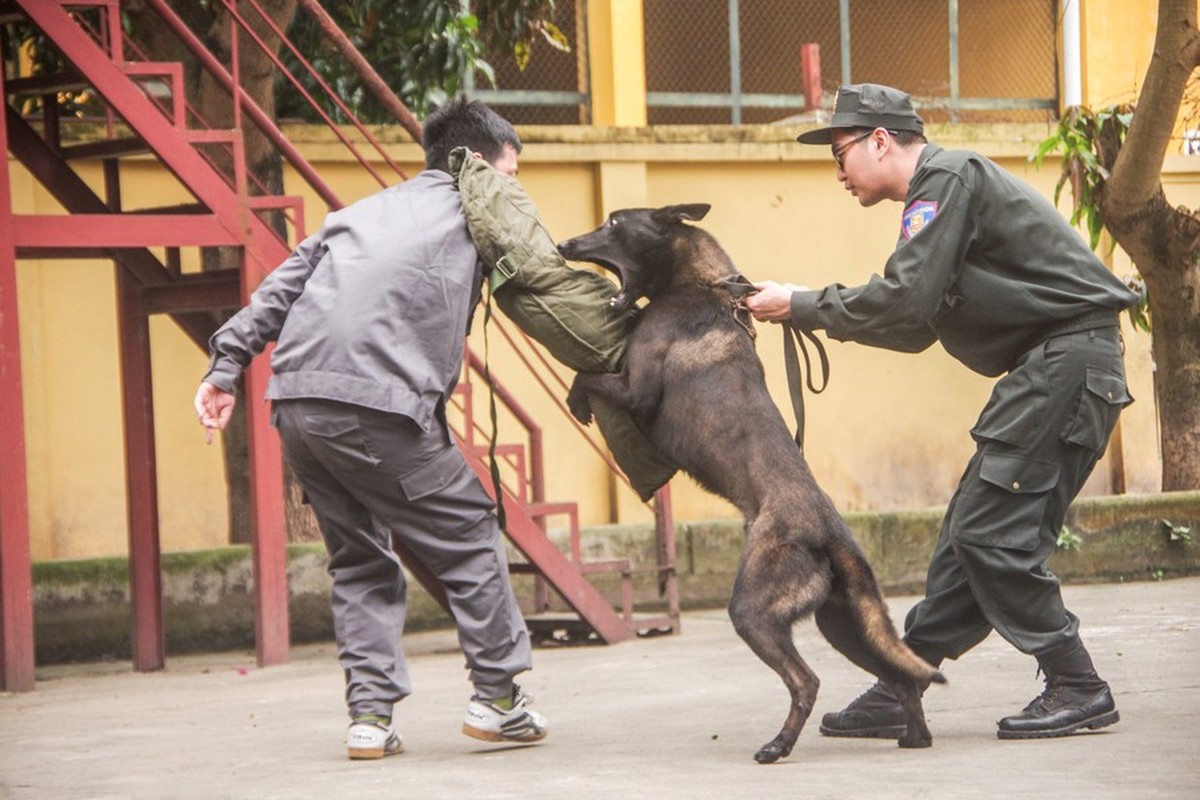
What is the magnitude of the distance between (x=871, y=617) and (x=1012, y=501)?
0.54 meters

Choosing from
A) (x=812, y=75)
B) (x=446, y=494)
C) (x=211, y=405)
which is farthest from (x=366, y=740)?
(x=812, y=75)

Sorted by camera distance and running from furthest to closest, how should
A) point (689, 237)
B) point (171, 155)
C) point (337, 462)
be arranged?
point (171, 155) → point (689, 237) → point (337, 462)

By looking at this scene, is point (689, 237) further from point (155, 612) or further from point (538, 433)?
point (155, 612)

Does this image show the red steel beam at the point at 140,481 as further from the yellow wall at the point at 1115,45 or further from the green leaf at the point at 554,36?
the yellow wall at the point at 1115,45

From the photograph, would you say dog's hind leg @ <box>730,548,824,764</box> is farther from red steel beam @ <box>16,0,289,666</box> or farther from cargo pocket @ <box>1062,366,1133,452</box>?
red steel beam @ <box>16,0,289,666</box>

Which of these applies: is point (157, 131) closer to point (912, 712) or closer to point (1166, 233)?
point (912, 712)

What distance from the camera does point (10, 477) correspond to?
→ 790 centimetres

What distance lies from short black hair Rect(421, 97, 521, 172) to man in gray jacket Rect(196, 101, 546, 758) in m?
0.04

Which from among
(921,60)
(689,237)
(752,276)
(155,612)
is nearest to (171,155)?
(155,612)

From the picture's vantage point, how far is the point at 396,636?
578 cm

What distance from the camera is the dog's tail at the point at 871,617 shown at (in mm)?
5324

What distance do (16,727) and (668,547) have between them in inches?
140

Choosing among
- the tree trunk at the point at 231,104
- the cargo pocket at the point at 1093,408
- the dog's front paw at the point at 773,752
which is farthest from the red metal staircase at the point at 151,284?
the cargo pocket at the point at 1093,408

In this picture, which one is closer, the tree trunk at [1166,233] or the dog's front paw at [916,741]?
the dog's front paw at [916,741]
